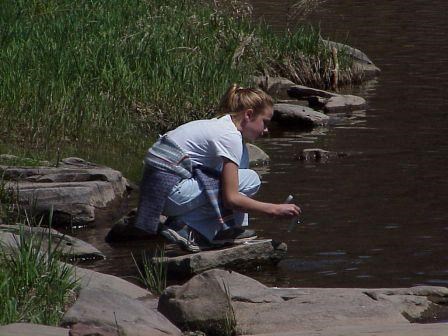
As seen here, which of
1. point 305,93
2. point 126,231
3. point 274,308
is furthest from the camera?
point 305,93

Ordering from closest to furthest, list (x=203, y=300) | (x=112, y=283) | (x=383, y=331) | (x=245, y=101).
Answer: (x=383, y=331) → (x=203, y=300) → (x=112, y=283) → (x=245, y=101)

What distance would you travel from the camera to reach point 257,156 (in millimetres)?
11477

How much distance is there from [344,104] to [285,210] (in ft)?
24.6

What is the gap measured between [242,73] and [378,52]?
630 centimetres

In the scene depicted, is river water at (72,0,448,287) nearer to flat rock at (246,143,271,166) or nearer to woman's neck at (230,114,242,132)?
flat rock at (246,143,271,166)

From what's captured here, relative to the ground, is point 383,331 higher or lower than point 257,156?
higher

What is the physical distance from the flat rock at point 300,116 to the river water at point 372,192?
24 centimetres

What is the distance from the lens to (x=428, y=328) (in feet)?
17.1

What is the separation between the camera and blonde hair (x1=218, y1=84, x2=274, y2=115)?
7.73 m

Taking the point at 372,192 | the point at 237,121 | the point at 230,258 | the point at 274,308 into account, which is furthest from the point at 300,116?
the point at 274,308

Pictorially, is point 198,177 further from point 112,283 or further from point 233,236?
point 112,283

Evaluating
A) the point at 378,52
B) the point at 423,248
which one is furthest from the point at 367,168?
the point at 378,52

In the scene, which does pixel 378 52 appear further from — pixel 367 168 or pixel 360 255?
pixel 360 255

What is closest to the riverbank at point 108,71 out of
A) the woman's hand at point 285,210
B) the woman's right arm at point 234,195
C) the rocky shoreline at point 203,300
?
the rocky shoreline at point 203,300
